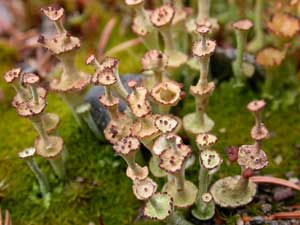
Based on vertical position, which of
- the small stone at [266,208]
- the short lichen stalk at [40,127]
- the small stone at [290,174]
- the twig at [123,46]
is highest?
the short lichen stalk at [40,127]

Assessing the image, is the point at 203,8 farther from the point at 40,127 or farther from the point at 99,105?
the point at 40,127

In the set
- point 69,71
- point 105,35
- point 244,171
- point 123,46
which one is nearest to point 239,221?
point 244,171

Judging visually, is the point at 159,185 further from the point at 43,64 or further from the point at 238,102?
the point at 43,64

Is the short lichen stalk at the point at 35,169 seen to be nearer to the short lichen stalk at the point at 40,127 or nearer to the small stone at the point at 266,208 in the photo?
the short lichen stalk at the point at 40,127

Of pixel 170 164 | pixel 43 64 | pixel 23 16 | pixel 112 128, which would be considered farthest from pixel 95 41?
pixel 170 164

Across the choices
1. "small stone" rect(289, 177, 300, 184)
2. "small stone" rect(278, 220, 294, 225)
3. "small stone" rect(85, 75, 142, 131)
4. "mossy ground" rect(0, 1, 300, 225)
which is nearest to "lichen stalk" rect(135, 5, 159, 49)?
"small stone" rect(85, 75, 142, 131)

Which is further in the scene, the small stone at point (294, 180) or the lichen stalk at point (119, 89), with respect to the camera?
the small stone at point (294, 180)

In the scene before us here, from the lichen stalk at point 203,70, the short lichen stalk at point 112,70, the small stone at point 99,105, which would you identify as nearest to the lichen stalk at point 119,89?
the short lichen stalk at point 112,70
